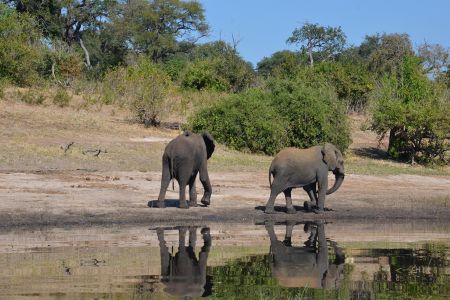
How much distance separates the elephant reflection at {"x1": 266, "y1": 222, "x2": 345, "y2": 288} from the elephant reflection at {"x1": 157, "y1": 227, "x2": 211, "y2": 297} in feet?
3.72

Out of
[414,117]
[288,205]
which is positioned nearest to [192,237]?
[288,205]

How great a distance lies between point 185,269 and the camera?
46.3 feet

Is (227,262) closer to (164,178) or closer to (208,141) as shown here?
(164,178)

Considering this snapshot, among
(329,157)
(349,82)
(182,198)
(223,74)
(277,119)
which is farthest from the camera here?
(349,82)

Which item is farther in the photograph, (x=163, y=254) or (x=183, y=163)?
(x=183, y=163)

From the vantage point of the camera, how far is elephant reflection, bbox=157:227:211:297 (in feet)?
40.2

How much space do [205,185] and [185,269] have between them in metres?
6.83

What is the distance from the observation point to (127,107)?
36031 mm

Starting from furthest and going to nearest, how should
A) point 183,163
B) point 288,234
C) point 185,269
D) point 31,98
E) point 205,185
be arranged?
point 31,98
point 205,185
point 183,163
point 288,234
point 185,269

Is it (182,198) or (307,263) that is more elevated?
(182,198)

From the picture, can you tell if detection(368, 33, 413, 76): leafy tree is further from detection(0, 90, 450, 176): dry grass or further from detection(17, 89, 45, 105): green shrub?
detection(17, 89, 45, 105): green shrub

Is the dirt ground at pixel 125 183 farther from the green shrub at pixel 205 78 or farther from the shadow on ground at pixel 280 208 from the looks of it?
the green shrub at pixel 205 78

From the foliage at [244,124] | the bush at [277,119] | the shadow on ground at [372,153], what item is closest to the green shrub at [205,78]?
the bush at [277,119]

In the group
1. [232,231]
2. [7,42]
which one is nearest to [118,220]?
[232,231]
